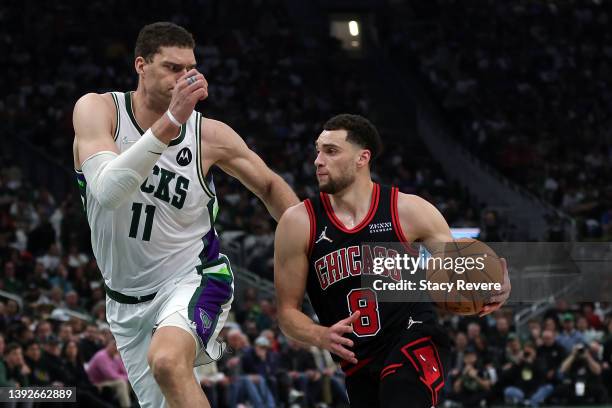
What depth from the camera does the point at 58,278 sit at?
16.6 meters

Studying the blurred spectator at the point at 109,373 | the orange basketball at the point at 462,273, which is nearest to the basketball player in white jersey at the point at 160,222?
the orange basketball at the point at 462,273

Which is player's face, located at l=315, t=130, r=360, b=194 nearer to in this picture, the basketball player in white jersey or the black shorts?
the basketball player in white jersey

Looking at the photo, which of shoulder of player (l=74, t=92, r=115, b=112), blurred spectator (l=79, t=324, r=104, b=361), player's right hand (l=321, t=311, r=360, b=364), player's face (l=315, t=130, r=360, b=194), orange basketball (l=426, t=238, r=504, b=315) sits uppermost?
shoulder of player (l=74, t=92, r=115, b=112)

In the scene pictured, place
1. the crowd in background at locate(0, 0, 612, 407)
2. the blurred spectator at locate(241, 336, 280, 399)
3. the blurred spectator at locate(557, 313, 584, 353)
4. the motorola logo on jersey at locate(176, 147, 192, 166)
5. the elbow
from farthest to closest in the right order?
the blurred spectator at locate(557, 313, 584, 353) < the blurred spectator at locate(241, 336, 280, 399) < the crowd in background at locate(0, 0, 612, 407) < the elbow < the motorola logo on jersey at locate(176, 147, 192, 166)

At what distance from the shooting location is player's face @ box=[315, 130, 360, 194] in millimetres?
6633

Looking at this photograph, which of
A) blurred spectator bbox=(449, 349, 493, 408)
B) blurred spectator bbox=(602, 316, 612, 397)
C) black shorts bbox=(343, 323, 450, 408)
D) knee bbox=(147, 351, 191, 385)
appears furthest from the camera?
blurred spectator bbox=(602, 316, 612, 397)

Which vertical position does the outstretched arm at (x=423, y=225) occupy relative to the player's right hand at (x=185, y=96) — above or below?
below

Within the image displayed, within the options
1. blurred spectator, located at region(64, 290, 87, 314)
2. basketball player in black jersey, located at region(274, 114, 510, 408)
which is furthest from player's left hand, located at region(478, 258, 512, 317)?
blurred spectator, located at region(64, 290, 87, 314)

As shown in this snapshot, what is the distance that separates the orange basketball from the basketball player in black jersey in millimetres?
76

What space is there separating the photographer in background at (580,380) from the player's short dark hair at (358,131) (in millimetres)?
11085

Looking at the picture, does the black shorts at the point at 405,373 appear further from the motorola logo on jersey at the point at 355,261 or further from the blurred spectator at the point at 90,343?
the blurred spectator at the point at 90,343

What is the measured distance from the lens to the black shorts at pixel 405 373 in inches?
249

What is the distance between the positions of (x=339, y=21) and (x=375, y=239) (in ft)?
86.0

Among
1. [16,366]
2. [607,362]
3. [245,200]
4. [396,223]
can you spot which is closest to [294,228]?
[396,223]
